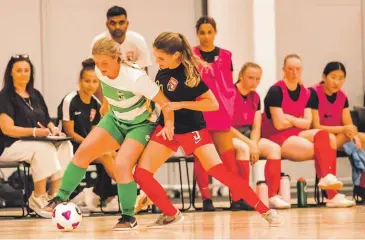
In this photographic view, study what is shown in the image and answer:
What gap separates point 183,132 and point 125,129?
396 mm

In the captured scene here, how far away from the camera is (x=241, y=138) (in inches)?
307

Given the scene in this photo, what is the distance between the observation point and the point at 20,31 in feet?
32.7

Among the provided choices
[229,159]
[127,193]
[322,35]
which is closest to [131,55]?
[229,159]

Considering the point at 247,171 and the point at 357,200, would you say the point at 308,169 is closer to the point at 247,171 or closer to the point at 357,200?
the point at 357,200

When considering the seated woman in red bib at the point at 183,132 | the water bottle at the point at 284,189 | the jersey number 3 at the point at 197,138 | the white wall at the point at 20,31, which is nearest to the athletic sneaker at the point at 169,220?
the seated woman in red bib at the point at 183,132

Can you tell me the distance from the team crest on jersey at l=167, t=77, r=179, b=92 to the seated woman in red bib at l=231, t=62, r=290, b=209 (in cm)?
184

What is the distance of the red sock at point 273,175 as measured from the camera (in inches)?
305

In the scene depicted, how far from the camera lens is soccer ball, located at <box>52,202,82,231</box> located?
5680 mm

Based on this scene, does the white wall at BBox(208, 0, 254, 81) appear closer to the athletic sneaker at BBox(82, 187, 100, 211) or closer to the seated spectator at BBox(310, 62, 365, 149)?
the seated spectator at BBox(310, 62, 365, 149)

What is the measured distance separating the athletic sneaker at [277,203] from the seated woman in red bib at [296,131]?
17 centimetres

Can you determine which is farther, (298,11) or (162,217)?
(298,11)

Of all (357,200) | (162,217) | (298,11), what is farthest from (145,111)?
(298,11)

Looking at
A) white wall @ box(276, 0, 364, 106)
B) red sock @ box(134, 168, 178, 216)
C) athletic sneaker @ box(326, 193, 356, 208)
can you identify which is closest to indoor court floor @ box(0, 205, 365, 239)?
red sock @ box(134, 168, 178, 216)

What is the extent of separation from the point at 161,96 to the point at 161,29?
4.80 meters
